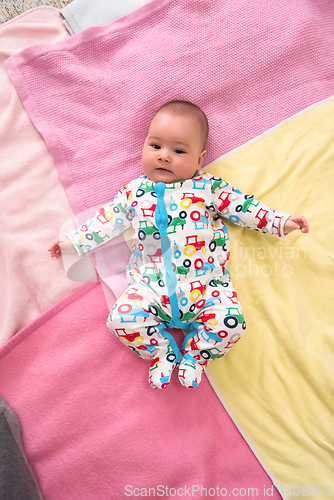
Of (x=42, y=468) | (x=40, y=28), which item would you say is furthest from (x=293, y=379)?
(x=40, y=28)

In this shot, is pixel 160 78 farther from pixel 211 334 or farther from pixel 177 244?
pixel 211 334

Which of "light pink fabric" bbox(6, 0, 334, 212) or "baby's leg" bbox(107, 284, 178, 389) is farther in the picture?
"light pink fabric" bbox(6, 0, 334, 212)

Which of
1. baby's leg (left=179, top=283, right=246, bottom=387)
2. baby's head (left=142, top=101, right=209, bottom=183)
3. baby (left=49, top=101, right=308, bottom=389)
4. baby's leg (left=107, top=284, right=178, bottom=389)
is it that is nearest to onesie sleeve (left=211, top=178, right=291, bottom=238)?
baby (left=49, top=101, right=308, bottom=389)

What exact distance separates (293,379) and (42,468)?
0.78 meters

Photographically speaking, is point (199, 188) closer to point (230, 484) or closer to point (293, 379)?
point (293, 379)

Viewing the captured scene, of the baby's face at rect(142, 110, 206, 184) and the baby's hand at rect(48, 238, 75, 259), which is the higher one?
the baby's face at rect(142, 110, 206, 184)

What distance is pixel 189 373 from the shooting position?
969 mm

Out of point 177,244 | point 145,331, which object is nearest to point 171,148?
point 177,244

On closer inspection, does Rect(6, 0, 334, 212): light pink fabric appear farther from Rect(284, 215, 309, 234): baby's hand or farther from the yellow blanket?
Rect(284, 215, 309, 234): baby's hand

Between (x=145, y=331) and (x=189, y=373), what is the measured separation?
0.17 m

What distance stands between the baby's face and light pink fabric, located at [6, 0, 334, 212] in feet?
0.42

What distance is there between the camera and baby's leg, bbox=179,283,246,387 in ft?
3.17

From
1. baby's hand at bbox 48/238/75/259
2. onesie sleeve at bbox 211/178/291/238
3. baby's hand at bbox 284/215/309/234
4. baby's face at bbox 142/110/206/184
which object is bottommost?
baby's hand at bbox 284/215/309/234

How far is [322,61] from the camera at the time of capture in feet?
4.09
